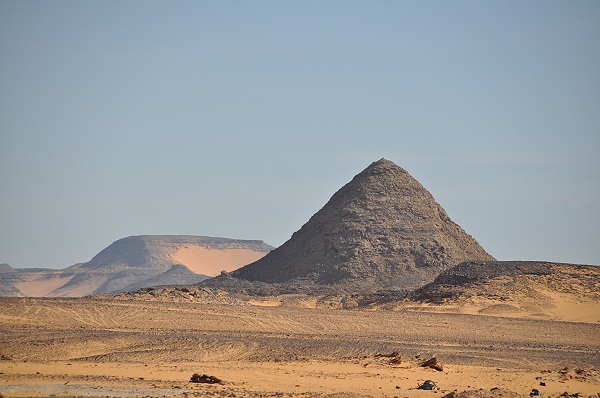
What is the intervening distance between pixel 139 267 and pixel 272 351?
11744cm

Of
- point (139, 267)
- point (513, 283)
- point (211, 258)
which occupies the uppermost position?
point (211, 258)

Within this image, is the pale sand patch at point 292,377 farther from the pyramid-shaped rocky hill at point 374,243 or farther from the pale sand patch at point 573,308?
the pyramid-shaped rocky hill at point 374,243

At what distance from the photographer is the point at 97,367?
826 inches

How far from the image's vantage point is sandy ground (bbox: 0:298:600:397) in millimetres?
18953

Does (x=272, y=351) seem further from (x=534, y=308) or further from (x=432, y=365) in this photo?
(x=534, y=308)

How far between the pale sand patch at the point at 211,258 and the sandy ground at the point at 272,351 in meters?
107

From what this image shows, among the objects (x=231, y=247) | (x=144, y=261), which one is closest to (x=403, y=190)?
(x=144, y=261)

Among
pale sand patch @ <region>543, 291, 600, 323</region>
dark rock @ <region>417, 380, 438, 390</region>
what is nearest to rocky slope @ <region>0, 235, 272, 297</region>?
pale sand patch @ <region>543, 291, 600, 323</region>

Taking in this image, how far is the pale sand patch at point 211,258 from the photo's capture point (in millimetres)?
146750

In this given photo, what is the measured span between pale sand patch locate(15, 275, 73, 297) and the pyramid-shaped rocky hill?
60.3 metres

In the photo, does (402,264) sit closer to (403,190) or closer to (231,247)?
(403,190)

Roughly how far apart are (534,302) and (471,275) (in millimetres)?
5997

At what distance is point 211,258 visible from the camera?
6009 inches

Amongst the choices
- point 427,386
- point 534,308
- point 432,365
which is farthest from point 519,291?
point 427,386
